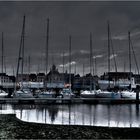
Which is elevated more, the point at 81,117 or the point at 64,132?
the point at 64,132

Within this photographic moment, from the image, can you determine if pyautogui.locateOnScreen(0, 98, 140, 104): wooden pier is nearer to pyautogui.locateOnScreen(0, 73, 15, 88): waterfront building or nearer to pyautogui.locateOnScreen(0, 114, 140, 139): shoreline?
pyautogui.locateOnScreen(0, 114, 140, 139): shoreline

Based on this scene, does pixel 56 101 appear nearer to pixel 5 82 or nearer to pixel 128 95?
pixel 128 95

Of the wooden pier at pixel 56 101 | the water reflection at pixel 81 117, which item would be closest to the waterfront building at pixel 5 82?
the wooden pier at pixel 56 101

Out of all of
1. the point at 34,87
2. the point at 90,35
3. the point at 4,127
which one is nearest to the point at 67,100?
the point at 90,35

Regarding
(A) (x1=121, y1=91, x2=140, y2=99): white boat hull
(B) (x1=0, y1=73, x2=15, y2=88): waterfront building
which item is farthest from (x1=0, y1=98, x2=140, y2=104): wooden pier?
(B) (x1=0, y1=73, x2=15, y2=88): waterfront building

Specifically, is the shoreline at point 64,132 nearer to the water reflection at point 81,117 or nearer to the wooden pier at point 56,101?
the water reflection at point 81,117

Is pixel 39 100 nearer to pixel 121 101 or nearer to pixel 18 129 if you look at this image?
pixel 121 101

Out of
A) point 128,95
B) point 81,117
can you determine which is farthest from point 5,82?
point 81,117

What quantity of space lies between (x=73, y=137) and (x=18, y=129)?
507cm

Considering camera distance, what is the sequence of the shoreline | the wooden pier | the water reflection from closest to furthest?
1. the shoreline
2. the water reflection
3. the wooden pier

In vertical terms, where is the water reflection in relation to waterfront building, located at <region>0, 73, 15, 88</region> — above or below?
below

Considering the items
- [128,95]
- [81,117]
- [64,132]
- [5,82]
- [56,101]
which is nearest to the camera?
[64,132]

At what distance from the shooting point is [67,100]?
55.7 metres

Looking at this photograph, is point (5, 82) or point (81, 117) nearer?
point (81, 117)
